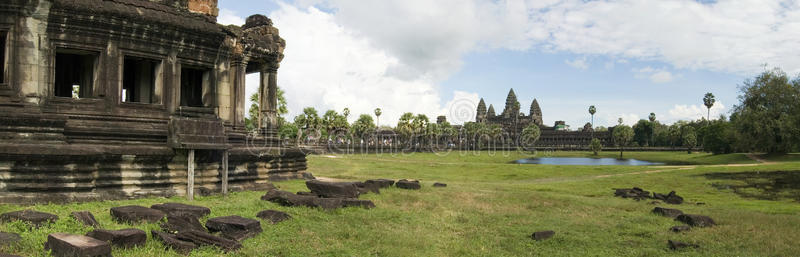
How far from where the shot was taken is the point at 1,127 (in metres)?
10.3

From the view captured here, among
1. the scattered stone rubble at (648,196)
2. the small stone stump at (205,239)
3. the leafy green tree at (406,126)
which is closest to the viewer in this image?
the small stone stump at (205,239)

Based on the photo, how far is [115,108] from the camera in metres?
12.7

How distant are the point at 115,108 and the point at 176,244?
731 centimetres

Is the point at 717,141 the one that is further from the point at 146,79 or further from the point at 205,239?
the point at 205,239

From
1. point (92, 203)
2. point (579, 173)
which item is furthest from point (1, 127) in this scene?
point (579, 173)

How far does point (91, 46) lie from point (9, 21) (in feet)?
5.37

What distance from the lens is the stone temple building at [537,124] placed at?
114 meters

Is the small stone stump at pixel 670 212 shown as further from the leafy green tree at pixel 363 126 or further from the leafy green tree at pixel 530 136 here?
the leafy green tree at pixel 530 136

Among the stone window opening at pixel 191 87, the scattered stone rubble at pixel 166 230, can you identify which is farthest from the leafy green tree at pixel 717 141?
the scattered stone rubble at pixel 166 230

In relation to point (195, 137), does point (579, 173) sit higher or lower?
lower

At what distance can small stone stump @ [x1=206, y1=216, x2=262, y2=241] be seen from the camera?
7.92m

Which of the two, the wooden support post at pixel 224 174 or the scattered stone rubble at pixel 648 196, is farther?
the scattered stone rubble at pixel 648 196

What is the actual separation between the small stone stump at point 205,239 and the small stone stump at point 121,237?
0.58 metres

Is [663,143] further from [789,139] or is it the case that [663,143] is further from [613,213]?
[613,213]
